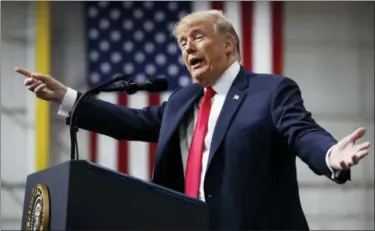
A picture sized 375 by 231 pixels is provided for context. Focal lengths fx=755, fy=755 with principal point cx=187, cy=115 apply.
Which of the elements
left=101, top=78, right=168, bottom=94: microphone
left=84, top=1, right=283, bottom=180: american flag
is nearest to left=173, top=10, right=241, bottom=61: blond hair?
left=101, top=78, right=168, bottom=94: microphone

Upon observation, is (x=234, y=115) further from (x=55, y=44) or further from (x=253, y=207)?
(x=55, y=44)

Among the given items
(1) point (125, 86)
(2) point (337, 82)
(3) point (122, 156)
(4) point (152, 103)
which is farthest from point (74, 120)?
(2) point (337, 82)

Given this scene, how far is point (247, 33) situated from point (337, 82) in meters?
0.75

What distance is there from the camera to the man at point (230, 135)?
1.71m

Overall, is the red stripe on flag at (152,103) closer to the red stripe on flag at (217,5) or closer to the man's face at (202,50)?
the red stripe on flag at (217,5)

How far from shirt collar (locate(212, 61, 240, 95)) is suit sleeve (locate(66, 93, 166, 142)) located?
257 millimetres

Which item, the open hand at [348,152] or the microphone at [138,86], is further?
the microphone at [138,86]

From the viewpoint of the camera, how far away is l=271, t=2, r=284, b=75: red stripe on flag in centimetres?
459

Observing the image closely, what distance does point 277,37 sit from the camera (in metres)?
4.63

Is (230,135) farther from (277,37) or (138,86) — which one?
(277,37)

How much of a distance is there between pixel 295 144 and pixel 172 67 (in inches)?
114

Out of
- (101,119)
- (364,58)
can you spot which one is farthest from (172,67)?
(101,119)

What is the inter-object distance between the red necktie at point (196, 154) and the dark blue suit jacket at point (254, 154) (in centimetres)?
5

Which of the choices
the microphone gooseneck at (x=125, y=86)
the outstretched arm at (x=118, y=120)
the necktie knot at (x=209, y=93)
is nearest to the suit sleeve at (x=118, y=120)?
the outstretched arm at (x=118, y=120)
